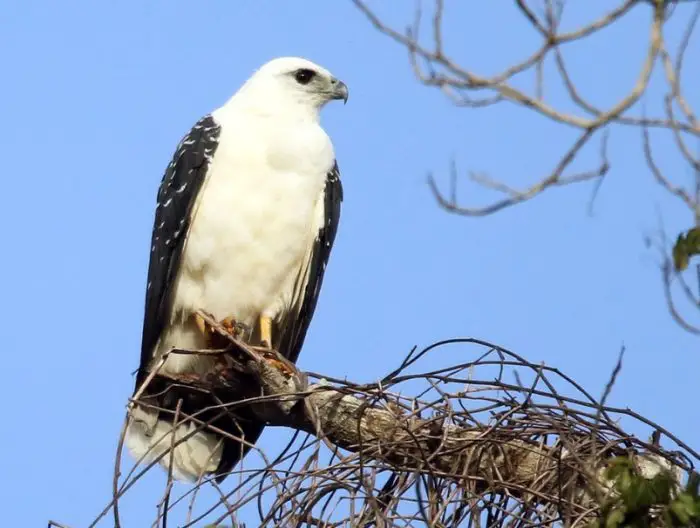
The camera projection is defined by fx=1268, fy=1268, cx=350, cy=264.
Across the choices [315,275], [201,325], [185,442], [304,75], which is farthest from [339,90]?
[185,442]

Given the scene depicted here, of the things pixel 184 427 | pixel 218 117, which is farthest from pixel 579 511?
pixel 218 117

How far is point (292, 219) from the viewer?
22.0 ft

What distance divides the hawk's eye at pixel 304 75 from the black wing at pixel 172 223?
692 mm

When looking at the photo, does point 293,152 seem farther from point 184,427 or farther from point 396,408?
point 396,408

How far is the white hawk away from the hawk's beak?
40cm

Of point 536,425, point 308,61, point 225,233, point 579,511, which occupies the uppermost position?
point 308,61

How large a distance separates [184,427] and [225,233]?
1.03 meters

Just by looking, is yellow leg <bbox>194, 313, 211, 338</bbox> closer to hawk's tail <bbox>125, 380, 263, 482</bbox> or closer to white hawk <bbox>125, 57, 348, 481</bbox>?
white hawk <bbox>125, 57, 348, 481</bbox>

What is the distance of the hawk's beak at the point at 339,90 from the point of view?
741 centimetres

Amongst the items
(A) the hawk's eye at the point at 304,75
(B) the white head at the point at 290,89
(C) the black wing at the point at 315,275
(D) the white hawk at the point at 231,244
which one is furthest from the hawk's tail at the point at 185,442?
(A) the hawk's eye at the point at 304,75

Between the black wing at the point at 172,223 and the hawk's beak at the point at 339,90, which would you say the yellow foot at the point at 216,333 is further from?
the hawk's beak at the point at 339,90

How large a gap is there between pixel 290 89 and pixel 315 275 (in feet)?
3.62

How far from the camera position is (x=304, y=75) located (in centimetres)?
736

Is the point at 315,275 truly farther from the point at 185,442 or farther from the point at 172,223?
the point at 185,442
